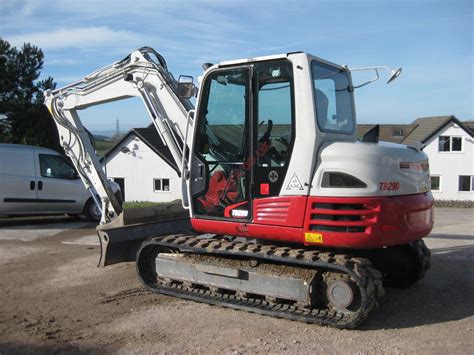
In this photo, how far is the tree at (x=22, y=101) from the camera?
942 inches

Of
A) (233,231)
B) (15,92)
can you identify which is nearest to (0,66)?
(15,92)

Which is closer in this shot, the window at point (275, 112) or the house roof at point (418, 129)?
the window at point (275, 112)

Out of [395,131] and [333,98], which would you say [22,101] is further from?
[395,131]

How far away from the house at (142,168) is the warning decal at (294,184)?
110 feet

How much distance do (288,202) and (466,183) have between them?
38.5m

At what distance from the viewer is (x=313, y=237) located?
521 centimetres

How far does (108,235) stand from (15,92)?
2084 centimetres

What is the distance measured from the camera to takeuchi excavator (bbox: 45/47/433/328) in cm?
511

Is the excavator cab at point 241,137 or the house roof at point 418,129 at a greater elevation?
the house roof at point 418,129

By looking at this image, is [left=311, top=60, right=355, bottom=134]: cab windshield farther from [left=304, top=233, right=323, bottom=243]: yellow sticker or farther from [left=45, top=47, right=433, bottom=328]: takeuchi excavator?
[left=304, top=233, right=323, bottom=243]: yellow sticker

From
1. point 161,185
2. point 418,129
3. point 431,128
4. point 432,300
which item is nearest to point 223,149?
point 432,300

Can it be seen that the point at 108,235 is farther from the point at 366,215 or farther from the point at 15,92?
the point at 15,92

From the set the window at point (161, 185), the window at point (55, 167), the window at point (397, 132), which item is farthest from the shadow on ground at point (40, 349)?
the window at point (397, 132)

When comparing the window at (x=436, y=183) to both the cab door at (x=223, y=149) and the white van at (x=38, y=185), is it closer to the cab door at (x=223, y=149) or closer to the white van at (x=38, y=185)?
the white van at (x=38, y=185)
